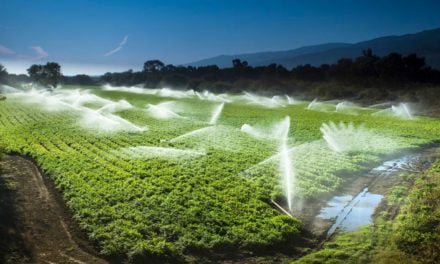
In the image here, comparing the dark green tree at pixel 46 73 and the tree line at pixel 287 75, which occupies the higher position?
the dark green tree at pixel 46 73

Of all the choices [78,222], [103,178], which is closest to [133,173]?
[103,178]

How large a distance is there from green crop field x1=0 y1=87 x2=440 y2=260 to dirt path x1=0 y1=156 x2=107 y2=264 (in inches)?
21.3

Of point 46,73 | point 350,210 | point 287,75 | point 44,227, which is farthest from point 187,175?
point 46,73

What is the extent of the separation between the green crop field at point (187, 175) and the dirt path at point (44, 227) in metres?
0.54

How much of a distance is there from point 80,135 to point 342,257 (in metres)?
29.0

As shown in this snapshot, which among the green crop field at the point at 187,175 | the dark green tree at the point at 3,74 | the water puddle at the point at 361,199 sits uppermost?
the dark green tree at the point at 3,74

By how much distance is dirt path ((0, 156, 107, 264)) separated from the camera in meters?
13.6

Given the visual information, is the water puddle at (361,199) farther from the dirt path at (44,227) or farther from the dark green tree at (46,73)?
the dark green tree at (46,73)

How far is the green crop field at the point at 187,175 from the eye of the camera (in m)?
15.0

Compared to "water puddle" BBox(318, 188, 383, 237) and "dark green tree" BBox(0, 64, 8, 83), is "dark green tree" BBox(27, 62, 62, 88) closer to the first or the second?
"dark green tree" BBox(0, 64, 8, 83)

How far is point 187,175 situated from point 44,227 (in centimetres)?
873

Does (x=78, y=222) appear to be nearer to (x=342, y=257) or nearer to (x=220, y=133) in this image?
(x=342, y=257)

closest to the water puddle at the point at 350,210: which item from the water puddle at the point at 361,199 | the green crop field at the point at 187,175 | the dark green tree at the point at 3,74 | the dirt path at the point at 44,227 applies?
the water puddle at the point at 361,199

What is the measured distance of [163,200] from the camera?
60.7 feet
